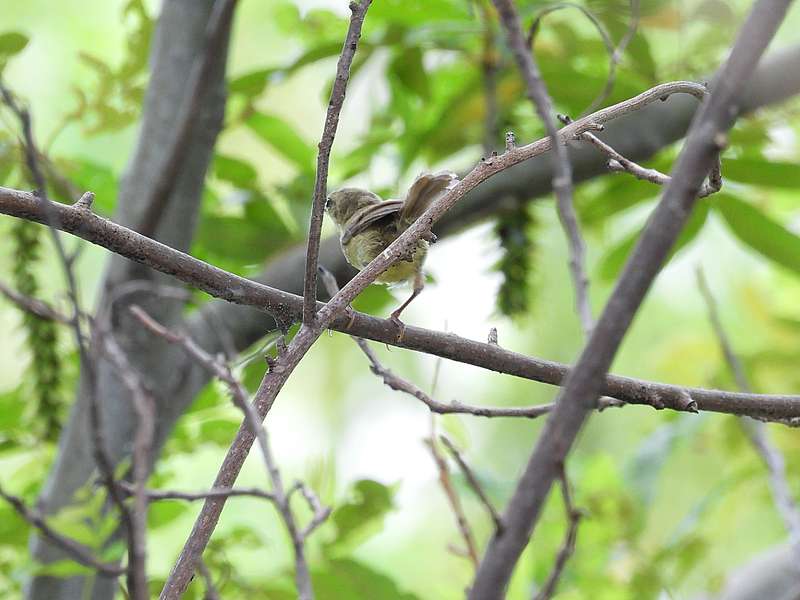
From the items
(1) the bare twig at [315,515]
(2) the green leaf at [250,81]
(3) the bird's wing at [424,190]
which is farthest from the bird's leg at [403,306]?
(2) the green leaf at [250,81]

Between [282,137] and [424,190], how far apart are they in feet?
3.26

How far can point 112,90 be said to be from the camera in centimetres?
213

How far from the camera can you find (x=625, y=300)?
0.59 metres

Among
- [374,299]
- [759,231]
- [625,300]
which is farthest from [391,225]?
[625,300]

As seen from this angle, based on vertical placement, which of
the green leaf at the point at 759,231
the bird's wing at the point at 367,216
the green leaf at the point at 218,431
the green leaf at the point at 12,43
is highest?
the green leaf at the point at 759,231

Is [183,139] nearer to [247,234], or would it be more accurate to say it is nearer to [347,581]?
[247,234]

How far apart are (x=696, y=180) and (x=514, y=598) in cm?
146

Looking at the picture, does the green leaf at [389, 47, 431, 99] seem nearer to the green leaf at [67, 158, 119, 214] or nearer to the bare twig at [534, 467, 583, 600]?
the green leaf at [67, 158, 119, 214]

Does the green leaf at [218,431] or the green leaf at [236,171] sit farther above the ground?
the green leaf at [236,171]

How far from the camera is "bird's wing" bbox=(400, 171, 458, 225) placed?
1.42 m

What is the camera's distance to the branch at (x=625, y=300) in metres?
0.58

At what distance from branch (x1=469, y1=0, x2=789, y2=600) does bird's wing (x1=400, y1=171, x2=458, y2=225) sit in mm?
798

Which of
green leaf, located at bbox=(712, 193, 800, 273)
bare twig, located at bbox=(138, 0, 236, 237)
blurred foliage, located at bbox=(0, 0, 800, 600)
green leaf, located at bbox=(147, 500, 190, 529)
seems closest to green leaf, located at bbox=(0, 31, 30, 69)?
blurred foliage, located at bbox=(0, 0, 800, 600)

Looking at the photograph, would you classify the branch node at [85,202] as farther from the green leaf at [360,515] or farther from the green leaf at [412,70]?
the green leaf at [412,70]
